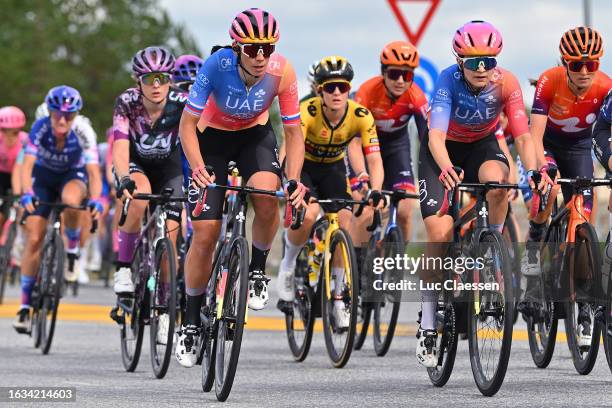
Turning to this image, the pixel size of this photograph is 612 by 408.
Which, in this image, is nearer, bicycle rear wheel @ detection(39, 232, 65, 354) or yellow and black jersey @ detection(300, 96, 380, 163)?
yellow and black jersey @ detection(300, 96, 380, 163)

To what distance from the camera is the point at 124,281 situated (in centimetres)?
1173

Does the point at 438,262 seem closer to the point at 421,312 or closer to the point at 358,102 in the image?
the point at 421,312

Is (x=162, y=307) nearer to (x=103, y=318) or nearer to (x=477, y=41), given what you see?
(x=477, y=41)

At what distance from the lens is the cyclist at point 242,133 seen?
9.36 meters

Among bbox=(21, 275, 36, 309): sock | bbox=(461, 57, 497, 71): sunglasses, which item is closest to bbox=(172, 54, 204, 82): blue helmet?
bbox=(21, 275, 36, 309): sock

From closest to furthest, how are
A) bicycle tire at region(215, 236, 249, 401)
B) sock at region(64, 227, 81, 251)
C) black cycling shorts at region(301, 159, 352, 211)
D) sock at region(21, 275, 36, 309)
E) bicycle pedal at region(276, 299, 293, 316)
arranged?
bicycle tire at region(215, 236, 249, 401), bicycle pedal at region(276, 299, 293, 316), black cycling shorts at region(301, 159, 352, 211), sock at region(21, 275, 36, 309), sock at region(64, 227, 81, 251)

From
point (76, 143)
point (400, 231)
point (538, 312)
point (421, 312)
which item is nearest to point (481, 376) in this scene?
point (421, 312)

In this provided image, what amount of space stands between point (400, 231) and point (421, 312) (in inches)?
96.3

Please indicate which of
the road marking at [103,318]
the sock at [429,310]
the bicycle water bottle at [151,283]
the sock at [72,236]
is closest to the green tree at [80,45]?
the road marking at [103,318]

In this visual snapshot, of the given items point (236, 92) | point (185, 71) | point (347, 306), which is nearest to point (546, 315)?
point (347, 306)

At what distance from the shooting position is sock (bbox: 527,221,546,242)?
1152cm

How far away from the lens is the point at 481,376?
9.34 m

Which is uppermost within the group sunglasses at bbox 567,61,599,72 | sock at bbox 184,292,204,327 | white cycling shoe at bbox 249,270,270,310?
sunglasses at bbox 567,61,599,72

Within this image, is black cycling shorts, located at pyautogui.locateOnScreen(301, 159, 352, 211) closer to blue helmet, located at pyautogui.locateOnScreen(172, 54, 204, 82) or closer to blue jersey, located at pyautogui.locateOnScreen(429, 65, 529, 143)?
blue helmet, located at pyautogui.locateOnScreen(172, 54, 204, 82)
